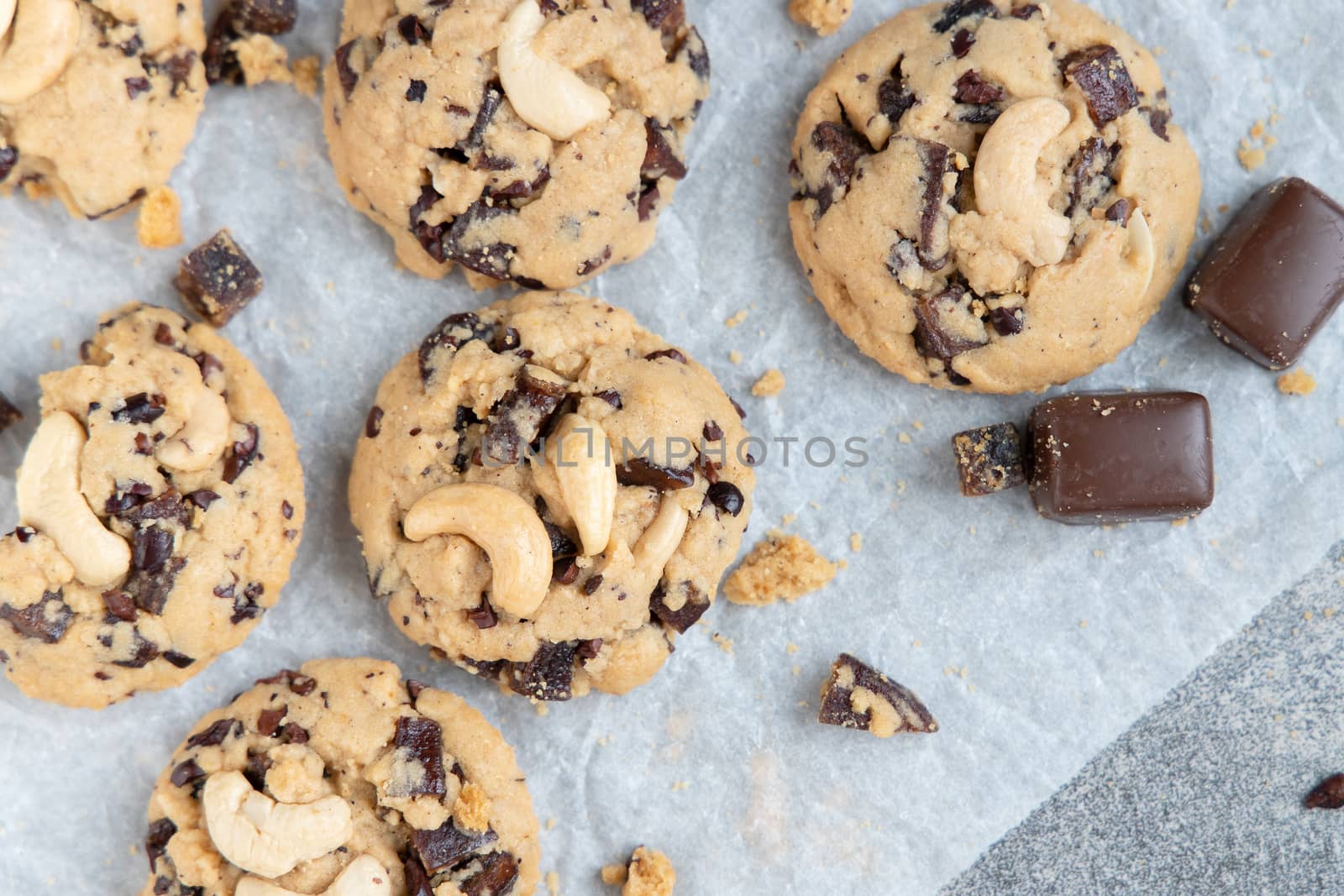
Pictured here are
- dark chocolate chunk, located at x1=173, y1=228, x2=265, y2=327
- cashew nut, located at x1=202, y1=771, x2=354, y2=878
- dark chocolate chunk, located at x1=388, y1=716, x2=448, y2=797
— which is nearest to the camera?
cashew nut, located at x1=202, y1=771, x2=354, y2=878

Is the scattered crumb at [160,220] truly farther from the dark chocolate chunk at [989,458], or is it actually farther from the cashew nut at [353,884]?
the dark chocolate chunk at [989,458]

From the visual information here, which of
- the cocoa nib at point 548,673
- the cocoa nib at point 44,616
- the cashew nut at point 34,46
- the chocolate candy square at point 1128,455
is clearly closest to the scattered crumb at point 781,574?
the cocoa nib at point 548,673

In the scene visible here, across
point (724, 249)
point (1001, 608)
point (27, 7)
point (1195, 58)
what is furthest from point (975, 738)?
point (27, 7)

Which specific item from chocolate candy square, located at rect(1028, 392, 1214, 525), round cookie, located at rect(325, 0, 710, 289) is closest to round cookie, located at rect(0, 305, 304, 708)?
round cookie, located at rect(325, 0, 710, 289)

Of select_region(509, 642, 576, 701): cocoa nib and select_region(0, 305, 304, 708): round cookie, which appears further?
select_region(509, 642, 576, 701): cocoa nib

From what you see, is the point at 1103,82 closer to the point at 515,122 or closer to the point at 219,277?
the point at 515,122

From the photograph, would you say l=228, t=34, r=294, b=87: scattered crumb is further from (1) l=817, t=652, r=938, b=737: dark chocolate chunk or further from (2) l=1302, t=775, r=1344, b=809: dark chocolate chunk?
(2) l=1302, t=775, r=1344, b=809: dark chocolate chunk

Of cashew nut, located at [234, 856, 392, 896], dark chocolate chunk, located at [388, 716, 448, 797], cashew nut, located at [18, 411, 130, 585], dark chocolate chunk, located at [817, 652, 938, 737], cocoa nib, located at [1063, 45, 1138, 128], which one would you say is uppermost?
cocoa nib, located at [1063, 45, 1138, 128]
